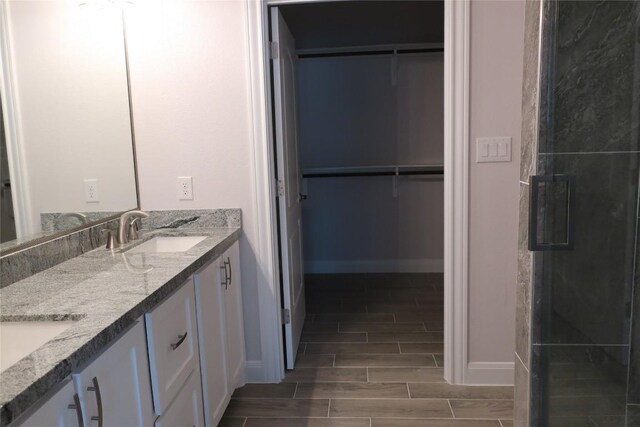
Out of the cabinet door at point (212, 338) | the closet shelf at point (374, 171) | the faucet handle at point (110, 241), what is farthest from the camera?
the closet shelf at point (374, 171)

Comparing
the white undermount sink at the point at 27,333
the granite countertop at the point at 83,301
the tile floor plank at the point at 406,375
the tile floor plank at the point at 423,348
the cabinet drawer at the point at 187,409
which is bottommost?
the tile floor plank at the point at 406,375

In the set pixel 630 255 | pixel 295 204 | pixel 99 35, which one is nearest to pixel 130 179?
pixel 99 35

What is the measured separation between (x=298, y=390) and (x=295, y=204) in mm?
1071

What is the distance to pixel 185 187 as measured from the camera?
2369mm

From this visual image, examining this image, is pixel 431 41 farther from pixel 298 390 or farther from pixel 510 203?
pixel 298 390

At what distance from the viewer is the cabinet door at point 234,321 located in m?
2.16

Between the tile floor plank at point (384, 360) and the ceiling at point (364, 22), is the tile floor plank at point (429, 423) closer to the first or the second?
the tile floor plank at point (384, 360)

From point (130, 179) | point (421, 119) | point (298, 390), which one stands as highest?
point (421, 119)

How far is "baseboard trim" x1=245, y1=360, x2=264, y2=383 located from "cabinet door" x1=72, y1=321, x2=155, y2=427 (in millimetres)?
1189

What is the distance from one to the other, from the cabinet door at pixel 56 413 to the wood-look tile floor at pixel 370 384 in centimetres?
129

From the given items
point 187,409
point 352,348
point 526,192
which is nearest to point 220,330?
point 187,409

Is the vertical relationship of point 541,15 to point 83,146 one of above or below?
above

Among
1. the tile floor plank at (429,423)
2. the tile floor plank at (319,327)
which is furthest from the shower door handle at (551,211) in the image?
the tile floor plank at (319,327)

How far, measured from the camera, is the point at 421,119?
4.30 meters
